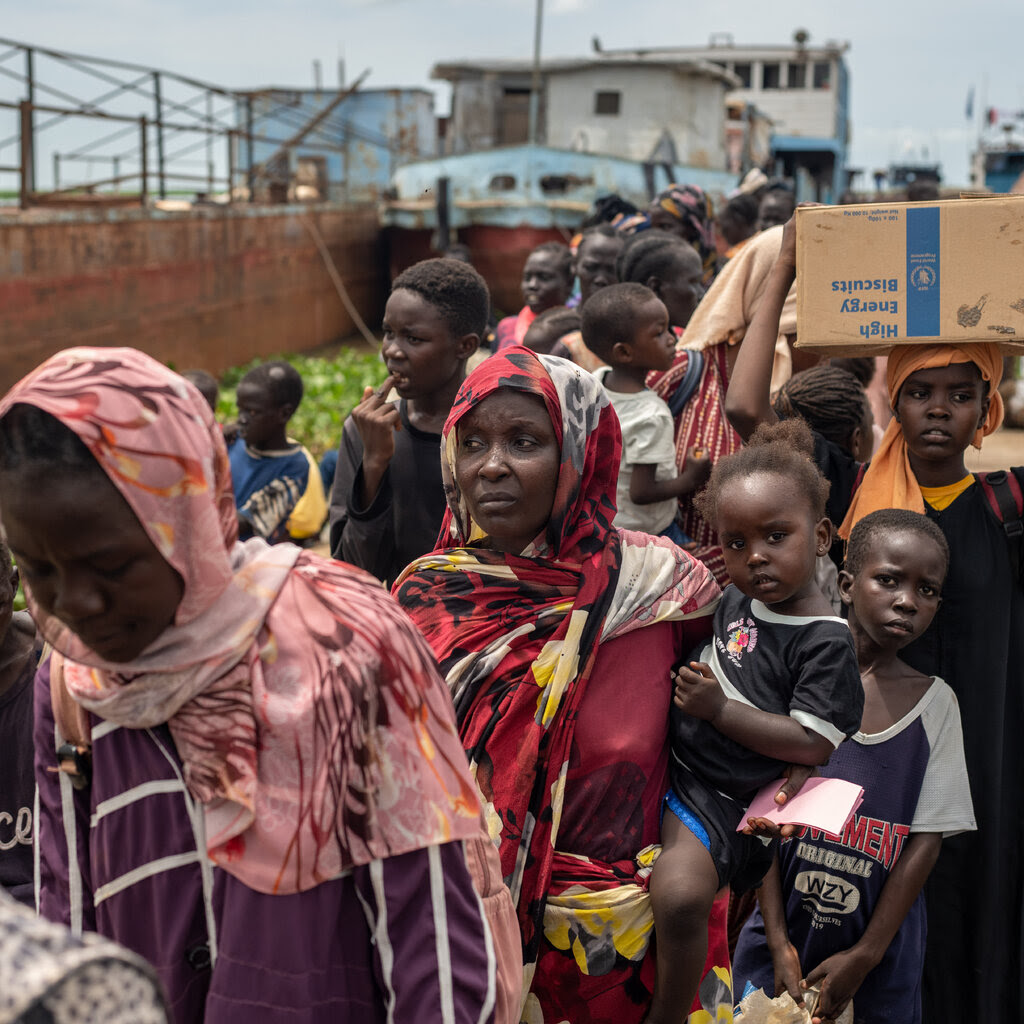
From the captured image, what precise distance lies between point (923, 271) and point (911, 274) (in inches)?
1.0

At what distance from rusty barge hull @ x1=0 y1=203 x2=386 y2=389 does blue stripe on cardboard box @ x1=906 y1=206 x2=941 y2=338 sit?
8568 mm

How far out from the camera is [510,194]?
1914 centimetres

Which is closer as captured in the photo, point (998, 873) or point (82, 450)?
point (82, 450)

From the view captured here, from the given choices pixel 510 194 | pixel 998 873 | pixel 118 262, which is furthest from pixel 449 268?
pixel 510 194

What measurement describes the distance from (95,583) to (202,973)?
514 millimetres

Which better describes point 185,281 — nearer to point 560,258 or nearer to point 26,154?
point 26,154

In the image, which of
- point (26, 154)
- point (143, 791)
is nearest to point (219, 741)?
point (143, 791)

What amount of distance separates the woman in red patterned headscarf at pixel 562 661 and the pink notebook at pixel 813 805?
7.6 inches

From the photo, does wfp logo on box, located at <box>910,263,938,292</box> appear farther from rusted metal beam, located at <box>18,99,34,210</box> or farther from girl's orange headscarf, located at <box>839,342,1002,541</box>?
rusted metal beam, located at <box>18,99,34,210</box>

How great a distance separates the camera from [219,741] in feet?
4.00

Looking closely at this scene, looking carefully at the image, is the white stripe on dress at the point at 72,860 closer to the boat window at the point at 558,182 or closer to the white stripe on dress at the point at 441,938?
the white stripe on dress at the point at 441,938

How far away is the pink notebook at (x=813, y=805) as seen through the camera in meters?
1.96

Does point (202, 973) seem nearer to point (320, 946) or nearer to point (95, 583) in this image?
point (320, 946)

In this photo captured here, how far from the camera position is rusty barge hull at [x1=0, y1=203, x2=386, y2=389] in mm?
9852
